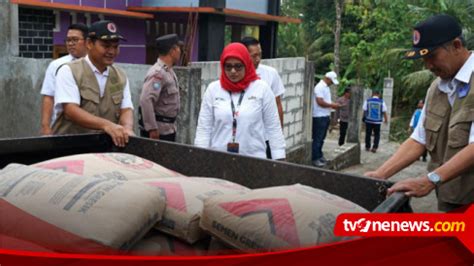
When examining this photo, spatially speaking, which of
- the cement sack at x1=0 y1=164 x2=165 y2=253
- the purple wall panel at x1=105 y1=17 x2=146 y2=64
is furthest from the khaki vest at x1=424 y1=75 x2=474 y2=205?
the purple wall panel at x1=105 y1=17 x2=146 y2=64

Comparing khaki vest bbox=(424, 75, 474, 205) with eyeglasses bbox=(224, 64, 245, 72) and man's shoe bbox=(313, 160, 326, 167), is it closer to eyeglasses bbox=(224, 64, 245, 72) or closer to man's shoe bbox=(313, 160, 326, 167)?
eyeglasses bbox=(224, 64, 245, 72)

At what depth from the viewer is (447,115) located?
3000 mm

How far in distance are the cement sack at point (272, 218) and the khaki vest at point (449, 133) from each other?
3.22ft

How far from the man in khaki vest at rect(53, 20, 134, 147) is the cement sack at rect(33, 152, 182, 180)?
0.91m

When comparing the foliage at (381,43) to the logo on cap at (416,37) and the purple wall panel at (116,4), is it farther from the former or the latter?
the logo on cap at (416,37)

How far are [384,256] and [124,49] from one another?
10.9 m

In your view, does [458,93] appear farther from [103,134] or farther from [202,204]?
[103,134]

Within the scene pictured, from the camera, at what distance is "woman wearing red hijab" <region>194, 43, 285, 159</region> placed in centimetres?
388

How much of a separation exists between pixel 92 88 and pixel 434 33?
7.11ft

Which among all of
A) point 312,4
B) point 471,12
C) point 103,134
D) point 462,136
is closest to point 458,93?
point 462,136

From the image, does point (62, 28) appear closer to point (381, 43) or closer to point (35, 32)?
point (35, 32)

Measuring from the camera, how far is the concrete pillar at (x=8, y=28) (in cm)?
607

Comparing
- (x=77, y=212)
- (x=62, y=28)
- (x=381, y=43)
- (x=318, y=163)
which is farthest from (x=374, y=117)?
(x=77, y=212)

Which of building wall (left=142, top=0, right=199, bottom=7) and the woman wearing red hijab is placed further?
building wall (left=142, top=0, right=199, bottom=7)
